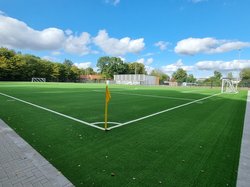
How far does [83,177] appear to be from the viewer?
2.60 m

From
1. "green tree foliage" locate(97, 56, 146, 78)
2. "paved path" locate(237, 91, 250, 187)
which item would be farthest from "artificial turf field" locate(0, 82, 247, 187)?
"green tree foliage" locate(97, 56, 146, 78)

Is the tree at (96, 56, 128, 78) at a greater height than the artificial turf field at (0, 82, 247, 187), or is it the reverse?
the tree at (96, 56, 128, 78)

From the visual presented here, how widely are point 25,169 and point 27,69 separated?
60.9 metres

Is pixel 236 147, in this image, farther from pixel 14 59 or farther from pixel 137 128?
pixel 14 59

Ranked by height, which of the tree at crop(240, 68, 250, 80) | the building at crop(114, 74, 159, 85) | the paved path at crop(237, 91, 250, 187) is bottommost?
the paved path at crop(237, 91, 250, 187)

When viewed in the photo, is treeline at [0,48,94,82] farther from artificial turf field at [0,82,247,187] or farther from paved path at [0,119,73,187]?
paved path at [0,119,73,187]

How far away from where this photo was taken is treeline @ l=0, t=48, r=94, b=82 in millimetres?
49562

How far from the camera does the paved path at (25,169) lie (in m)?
2.44

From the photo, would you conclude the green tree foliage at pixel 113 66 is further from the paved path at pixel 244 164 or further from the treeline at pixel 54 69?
the paved path at pixel 244 164

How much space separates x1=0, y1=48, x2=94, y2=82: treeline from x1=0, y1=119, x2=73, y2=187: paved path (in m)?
54.0

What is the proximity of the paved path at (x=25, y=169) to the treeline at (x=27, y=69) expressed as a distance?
53965mm

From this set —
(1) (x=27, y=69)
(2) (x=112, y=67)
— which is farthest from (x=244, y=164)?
(2) (x=112, y=67)

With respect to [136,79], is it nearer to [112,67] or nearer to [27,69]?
[112,67]

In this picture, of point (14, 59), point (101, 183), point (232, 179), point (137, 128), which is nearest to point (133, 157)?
point (101, 183)
